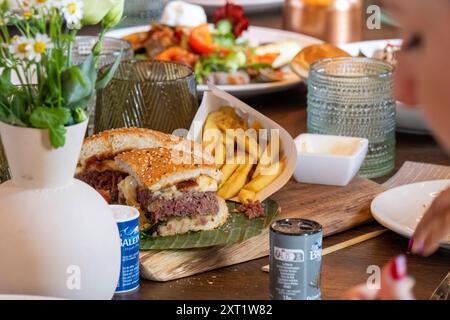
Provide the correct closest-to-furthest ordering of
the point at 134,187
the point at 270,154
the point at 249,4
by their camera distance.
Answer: the point at 134,187 < the point at 270,154 < the point at 249,4

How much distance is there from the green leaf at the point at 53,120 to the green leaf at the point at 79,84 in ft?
0.07

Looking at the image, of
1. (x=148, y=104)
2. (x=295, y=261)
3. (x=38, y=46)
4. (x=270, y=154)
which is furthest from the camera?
(x=148, y=104)

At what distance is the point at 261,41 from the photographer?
121 inches

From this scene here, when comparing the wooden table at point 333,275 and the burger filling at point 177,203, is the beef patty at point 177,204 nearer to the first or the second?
the burger filling at point 177,203

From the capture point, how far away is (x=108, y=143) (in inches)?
63.9

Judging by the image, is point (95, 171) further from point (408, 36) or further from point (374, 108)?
point (408, 36)

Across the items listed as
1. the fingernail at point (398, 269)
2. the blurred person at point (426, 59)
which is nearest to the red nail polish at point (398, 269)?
the fingernail at point (398, 269)

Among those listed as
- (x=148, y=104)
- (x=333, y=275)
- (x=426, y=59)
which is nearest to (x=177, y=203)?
(x=333, y=275)

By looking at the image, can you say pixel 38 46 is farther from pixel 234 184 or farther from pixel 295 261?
pixel 234 184

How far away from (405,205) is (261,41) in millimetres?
1505

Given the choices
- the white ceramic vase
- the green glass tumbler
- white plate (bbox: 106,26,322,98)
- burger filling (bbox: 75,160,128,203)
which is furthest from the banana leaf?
white plate (bbox: 106,26,322,98)

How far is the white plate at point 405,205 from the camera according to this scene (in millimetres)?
1558

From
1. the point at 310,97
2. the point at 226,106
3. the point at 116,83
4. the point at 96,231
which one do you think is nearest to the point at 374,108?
the point at 310,97

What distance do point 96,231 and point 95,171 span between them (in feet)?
1.33
